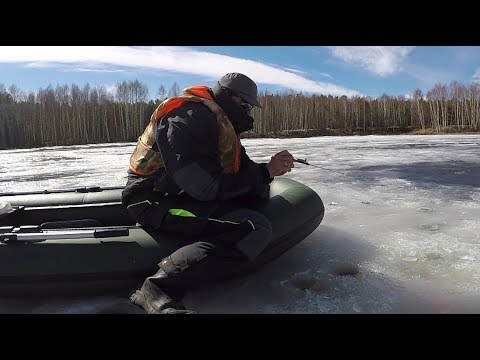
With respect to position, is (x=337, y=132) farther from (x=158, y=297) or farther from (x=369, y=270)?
(x=158, y=297)

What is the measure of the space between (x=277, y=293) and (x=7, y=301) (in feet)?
5.20

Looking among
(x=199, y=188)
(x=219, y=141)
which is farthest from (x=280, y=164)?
(x=199, y=188)

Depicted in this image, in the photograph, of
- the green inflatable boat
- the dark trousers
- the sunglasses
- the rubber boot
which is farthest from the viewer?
the sunglasses

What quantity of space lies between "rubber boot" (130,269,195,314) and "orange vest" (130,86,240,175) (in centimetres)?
68

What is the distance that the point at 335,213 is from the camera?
409 centimetres

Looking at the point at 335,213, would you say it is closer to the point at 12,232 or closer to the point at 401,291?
the point at 401,291

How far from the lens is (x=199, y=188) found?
2.31m

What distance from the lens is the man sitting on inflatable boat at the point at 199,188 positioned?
2246 millimetres

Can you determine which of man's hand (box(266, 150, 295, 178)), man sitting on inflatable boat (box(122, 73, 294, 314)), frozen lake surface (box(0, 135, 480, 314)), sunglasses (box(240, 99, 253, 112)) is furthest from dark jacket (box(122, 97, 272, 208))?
frozen lake surface (box(0, 135, 480, 314))

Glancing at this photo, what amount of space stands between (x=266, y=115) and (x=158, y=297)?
142 ft

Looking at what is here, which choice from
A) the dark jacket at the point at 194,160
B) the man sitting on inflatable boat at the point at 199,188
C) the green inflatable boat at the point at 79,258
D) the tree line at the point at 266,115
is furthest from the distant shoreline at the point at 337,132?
the green inflatable boat at the point at 79,258

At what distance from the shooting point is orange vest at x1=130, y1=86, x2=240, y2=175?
2.43m

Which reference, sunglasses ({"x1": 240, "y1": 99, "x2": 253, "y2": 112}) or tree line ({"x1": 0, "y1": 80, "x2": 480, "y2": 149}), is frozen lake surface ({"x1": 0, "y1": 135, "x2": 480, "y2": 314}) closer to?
sunglasses ({"x1": 240, "y1": 99, "x2": 253, "y2": 112})

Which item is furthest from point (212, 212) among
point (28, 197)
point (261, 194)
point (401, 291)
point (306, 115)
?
point (306, 115)
